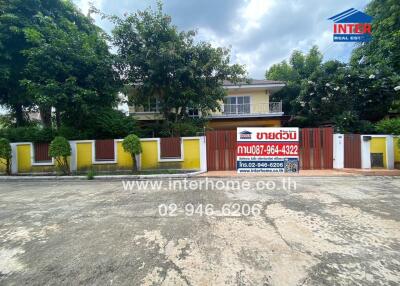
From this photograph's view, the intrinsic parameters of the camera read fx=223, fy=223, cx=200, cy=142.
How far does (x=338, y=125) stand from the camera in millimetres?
13875

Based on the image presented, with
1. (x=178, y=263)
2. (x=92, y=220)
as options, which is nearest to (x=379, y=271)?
(x=178, y=263)

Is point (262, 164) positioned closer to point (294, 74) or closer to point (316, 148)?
point (316, 148)

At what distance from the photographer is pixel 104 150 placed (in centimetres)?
1144

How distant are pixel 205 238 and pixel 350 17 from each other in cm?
1639

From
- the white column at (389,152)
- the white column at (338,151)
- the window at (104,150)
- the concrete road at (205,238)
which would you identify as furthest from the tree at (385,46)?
the window at (104,150)

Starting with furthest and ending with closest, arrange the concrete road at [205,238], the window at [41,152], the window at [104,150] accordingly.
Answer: the window at [41,152]
the window at [104,150]
the concrete road at [205,238]

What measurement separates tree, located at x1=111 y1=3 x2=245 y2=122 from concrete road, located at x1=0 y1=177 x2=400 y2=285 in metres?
7.83

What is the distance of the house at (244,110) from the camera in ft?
59.4

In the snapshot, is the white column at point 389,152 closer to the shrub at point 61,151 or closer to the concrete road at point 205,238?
the concrete road at point 205,238

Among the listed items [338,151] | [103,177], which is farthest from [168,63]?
[338,151]

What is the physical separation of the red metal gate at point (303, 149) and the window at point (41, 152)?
851cm

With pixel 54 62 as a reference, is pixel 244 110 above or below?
below

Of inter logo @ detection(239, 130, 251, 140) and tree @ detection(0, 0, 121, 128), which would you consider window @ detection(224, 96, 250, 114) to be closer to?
inter logo @ detection(239, 130, 251, 140)

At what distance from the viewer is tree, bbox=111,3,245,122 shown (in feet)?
40.2
